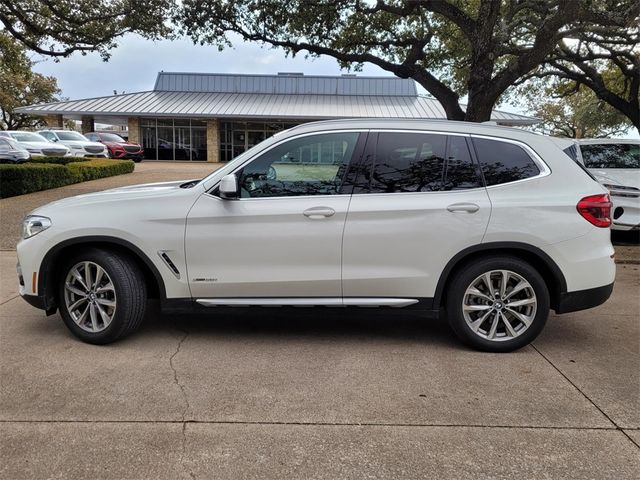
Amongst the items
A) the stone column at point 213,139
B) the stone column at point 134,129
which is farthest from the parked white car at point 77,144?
the stone column at point 213,139

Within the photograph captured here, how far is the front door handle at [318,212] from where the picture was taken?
164 inches

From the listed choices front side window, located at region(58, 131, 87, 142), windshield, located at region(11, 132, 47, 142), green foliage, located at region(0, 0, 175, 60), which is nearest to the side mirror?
green foliage, located at region(0, 0, 175, 60)

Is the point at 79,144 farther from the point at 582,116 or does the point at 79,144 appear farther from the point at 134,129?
the point at 582,116

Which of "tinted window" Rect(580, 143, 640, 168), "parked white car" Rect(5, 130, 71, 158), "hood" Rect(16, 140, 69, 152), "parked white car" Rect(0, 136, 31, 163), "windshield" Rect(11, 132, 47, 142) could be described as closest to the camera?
"tinted window" Rect(580, 143, 640, 168)

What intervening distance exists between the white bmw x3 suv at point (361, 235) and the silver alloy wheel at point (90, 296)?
1 centimetres

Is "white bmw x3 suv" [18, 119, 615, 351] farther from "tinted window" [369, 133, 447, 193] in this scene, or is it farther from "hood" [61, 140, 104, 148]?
"hood" [61, 140, 104, 148]

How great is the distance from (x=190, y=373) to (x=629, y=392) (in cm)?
307

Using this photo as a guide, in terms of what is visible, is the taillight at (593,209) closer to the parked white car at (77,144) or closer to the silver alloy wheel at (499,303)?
the silver alloy wheel at (499,303)

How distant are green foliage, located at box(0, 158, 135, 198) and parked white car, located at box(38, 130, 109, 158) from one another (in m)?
8.63

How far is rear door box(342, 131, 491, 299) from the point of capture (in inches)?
164

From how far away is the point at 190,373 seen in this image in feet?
12.7

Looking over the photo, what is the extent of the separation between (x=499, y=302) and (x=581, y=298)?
645 mm

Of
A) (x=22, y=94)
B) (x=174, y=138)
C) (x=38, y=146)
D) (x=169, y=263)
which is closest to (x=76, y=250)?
(x=169, y=263)

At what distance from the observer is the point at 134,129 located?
36.1m
